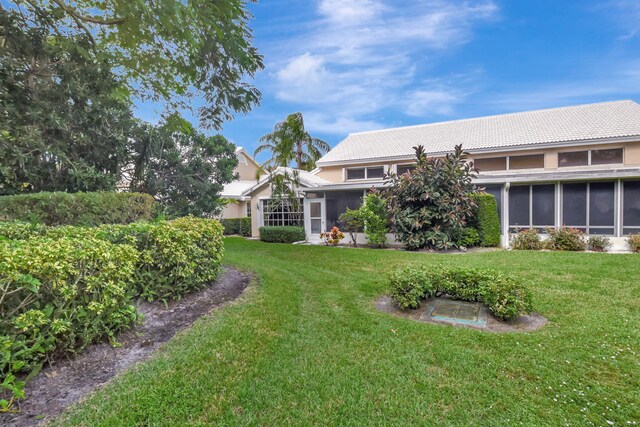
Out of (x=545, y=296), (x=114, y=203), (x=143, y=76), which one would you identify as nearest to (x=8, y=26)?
(x=143, y=76)

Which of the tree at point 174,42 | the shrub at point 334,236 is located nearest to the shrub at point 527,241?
the shrub at point 334,236

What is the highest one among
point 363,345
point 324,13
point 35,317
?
point 324,13

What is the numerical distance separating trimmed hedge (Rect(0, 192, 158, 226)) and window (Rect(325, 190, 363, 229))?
9.18m

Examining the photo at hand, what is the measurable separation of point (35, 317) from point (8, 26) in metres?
7.60

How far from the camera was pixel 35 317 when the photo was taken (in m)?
2.83

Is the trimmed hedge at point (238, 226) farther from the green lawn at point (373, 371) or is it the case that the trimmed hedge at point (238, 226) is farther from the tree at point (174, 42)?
the green lawn at point (373, 371)

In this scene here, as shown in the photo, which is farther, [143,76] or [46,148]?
[46,148]

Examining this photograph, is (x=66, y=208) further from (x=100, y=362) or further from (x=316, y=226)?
(x=316, y=226)

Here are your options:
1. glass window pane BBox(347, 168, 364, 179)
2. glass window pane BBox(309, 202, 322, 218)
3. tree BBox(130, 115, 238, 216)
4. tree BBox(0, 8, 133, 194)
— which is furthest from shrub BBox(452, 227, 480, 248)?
tree BBox(0, 8, 133, 194)

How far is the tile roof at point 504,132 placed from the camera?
1483 centimetres

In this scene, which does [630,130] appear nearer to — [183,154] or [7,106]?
[183,154]

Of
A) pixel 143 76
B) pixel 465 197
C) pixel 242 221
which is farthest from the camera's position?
pixel 242 221

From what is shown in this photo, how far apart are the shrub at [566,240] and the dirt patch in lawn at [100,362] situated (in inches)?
481

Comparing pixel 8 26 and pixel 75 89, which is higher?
pixel 8 26
